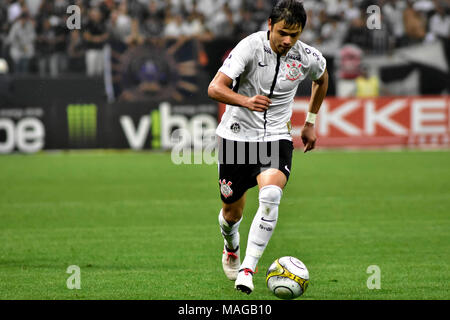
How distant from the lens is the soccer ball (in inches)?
275

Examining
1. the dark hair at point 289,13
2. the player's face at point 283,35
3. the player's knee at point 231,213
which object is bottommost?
the player's knee at point 231,213

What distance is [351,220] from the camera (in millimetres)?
11812

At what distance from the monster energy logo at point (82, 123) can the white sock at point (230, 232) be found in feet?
45.5

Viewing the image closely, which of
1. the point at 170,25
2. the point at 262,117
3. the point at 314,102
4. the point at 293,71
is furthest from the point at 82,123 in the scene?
the point at 293,71

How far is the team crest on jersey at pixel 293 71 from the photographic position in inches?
297

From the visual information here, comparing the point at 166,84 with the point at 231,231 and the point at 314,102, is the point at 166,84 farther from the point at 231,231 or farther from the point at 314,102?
the point at 231,231

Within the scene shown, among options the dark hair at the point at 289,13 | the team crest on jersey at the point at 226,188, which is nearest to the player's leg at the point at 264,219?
the team crest on jersey at the point at 226,188

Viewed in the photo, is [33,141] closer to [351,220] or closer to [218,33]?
[218,33]

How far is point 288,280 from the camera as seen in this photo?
700 cm

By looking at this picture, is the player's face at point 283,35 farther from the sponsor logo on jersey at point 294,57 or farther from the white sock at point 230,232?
the white sock at point 230,232

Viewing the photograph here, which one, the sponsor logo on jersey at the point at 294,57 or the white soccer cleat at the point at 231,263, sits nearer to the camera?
the sponsor logo on jersey at the point at 294,57

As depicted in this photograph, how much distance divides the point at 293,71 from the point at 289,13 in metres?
0.65

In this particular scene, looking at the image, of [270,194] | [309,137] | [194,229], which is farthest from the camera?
[194,229]

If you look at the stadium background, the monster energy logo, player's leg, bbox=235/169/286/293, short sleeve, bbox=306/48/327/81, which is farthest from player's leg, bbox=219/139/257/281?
the monster energy logo
